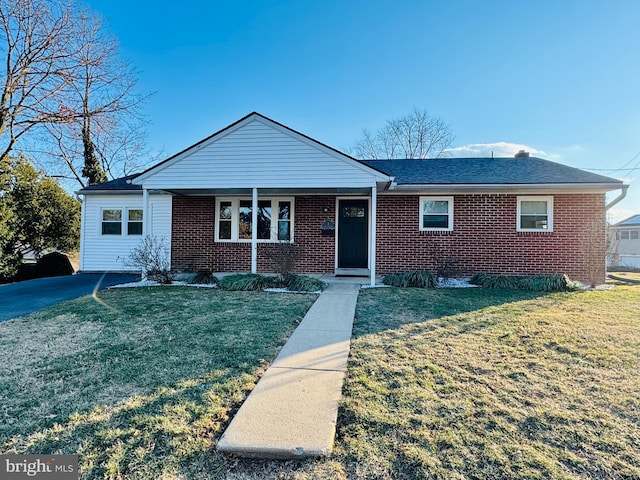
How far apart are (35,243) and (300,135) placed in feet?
36.5

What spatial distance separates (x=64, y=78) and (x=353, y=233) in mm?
14131

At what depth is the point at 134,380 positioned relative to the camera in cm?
332

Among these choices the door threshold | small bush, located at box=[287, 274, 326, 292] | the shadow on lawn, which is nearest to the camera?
the shadow on lawn

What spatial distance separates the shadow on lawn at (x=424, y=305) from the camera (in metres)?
5.34

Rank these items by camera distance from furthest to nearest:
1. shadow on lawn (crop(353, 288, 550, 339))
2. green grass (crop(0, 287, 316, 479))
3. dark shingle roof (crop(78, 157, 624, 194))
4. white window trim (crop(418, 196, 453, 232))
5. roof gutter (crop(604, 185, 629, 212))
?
white window trim (crop(418, 196, 453, 232)), dark shingle roof (crop(78, 157, 624, 194)), roof gutter (crop(604, 185, 629, 212)), shadow on lawn (crop(353, 288, 550, 339)), green grass (crop(0, 287, 316, 479))

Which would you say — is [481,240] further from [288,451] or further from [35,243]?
[35,243]

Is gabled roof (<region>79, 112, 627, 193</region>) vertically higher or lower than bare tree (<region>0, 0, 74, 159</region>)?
lower

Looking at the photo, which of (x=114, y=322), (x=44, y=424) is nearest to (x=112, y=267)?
(x=114, y=322)

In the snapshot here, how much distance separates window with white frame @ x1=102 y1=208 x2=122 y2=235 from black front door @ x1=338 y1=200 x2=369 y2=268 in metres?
7.99

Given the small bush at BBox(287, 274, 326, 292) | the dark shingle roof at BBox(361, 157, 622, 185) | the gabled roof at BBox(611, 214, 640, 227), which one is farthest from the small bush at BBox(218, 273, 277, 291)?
the gabled roof at BBox(611, 214, 640, 227)

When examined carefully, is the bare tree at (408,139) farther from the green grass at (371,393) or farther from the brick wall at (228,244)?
the green grass at (371,393)

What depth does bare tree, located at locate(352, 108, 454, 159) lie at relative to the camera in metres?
26.8

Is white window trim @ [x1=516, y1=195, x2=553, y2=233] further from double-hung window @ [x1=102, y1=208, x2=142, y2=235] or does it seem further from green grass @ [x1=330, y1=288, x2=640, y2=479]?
double-hung window @ [x1=102, y1=208, x2=142, y2=235]

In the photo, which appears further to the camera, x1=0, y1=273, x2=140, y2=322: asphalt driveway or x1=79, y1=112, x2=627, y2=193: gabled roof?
x1=79, y1=112, x2=627, y2=193: gabled roof
